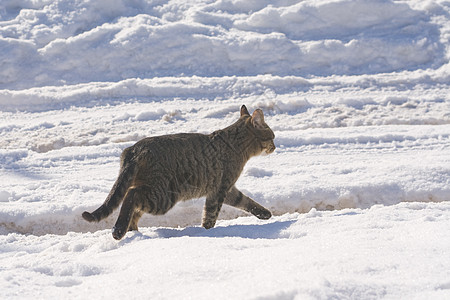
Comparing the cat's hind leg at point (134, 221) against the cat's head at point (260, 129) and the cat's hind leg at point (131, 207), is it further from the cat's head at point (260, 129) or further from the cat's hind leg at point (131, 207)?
the cat's head at point (260, 129)

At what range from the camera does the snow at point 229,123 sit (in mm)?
2510

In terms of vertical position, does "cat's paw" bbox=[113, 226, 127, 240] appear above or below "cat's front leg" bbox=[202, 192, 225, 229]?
above

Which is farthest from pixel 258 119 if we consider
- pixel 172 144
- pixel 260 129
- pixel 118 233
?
pixel 118 233

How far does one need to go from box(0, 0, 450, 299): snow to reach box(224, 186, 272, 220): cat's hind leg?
0.33 ft

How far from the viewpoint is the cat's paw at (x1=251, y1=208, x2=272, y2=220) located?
4492 mm

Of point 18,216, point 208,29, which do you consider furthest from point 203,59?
point 18,216

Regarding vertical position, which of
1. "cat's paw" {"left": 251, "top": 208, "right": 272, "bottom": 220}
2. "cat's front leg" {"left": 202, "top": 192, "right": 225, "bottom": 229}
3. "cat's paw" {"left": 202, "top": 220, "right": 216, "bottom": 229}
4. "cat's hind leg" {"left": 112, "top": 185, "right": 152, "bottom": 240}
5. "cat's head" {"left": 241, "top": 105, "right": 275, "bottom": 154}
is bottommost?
"cat's paw" {"left": 251, "top": 208, "right": 272, "bottom": 220}

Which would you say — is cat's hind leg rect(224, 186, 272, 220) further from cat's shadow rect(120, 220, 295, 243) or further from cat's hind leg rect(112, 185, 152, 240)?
cat's hind leg rect(112, 185, 152, 240)

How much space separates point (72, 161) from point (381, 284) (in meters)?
4.64

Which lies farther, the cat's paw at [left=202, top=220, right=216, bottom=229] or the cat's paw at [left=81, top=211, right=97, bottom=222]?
the cat's paw at [left=202, top=220, right=216, bottom=229]

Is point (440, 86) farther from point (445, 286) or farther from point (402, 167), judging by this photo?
point (445, 286)

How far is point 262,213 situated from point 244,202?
18 centimetres

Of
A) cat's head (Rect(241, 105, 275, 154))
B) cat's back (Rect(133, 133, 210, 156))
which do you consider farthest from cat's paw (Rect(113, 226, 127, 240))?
cat's head (Rect(241, 105, 275, 154))

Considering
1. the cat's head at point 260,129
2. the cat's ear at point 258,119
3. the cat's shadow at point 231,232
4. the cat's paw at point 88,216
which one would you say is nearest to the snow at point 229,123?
the cat's shadow at point 231,232
